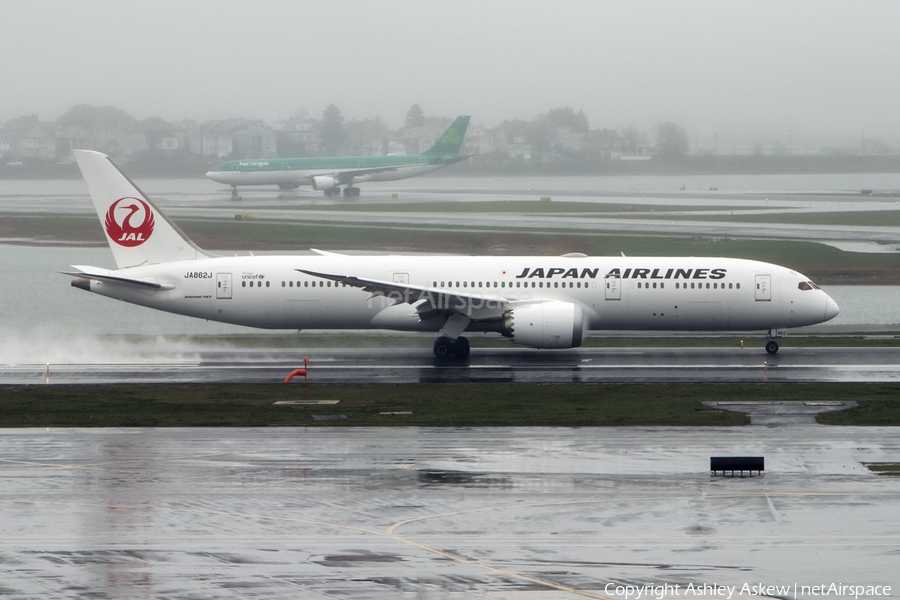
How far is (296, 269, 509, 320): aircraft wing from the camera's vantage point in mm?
41312

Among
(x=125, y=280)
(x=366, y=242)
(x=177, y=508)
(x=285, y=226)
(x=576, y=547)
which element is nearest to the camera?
(x=576, y=547)

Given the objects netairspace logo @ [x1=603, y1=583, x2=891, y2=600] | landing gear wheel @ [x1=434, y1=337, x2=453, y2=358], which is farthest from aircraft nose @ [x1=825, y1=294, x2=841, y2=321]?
netairspace logo @ [x1=603, y1=583, x2=891, y2=600]

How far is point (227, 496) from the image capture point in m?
21.7

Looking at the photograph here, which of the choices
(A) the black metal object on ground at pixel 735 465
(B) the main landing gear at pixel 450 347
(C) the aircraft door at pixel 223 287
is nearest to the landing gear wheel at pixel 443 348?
→ (B) the main landing gear at pixel 450 347

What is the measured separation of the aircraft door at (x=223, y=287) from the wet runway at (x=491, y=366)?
2559 millimetres

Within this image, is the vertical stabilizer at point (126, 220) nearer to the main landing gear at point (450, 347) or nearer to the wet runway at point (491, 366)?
the wet runway at point (491, 366)

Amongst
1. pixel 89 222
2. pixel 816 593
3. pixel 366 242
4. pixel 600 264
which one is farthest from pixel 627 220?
pixel 816 593

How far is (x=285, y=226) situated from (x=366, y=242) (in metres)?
14.1

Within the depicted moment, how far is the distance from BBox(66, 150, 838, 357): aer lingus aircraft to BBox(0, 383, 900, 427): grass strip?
25.0ft

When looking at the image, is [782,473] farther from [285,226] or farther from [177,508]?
[285,226]

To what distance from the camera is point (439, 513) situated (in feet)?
67.1

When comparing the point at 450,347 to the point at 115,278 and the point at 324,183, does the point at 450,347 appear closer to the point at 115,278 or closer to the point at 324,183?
the point at 115,278

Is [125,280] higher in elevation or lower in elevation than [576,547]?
higher

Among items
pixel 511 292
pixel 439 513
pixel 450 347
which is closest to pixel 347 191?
pixel 511 292
